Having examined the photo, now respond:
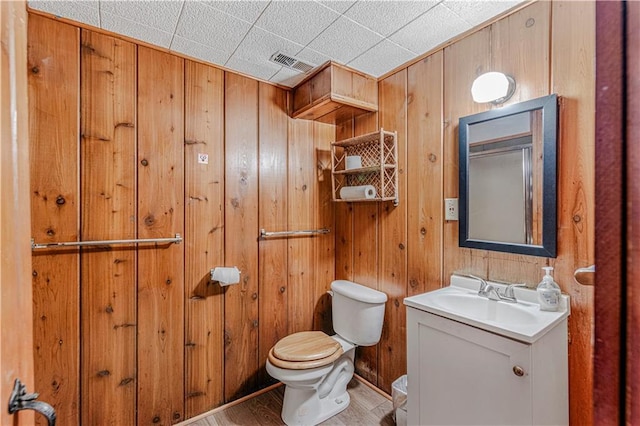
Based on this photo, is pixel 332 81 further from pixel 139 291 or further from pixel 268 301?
pixel 139 291

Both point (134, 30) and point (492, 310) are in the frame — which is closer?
point (492, 310)

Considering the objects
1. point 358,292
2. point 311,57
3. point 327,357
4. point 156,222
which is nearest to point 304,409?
point 327,357

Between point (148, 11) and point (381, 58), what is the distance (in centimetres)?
124

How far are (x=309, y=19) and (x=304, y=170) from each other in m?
1.04

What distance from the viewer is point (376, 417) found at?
5.96 ft

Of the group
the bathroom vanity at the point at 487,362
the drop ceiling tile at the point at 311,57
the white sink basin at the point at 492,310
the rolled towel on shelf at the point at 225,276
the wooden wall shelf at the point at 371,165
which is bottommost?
the bathroom vanity at the point at 487,362

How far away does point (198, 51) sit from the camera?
1.73m

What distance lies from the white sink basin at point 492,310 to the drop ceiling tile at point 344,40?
1.36m

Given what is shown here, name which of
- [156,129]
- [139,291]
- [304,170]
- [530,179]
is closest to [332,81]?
[304,170]

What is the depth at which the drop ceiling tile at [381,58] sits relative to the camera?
171 centimetres

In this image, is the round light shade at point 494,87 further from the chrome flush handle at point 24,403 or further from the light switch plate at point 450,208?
the chrome flush handle at point 24,403

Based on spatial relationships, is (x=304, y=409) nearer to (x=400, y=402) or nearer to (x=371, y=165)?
(x=400, y=402)

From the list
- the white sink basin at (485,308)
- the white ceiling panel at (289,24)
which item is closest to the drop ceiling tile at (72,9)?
the white ceiling panel at (289,24)

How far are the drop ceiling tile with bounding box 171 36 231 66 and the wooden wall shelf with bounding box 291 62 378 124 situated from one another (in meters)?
0.54
